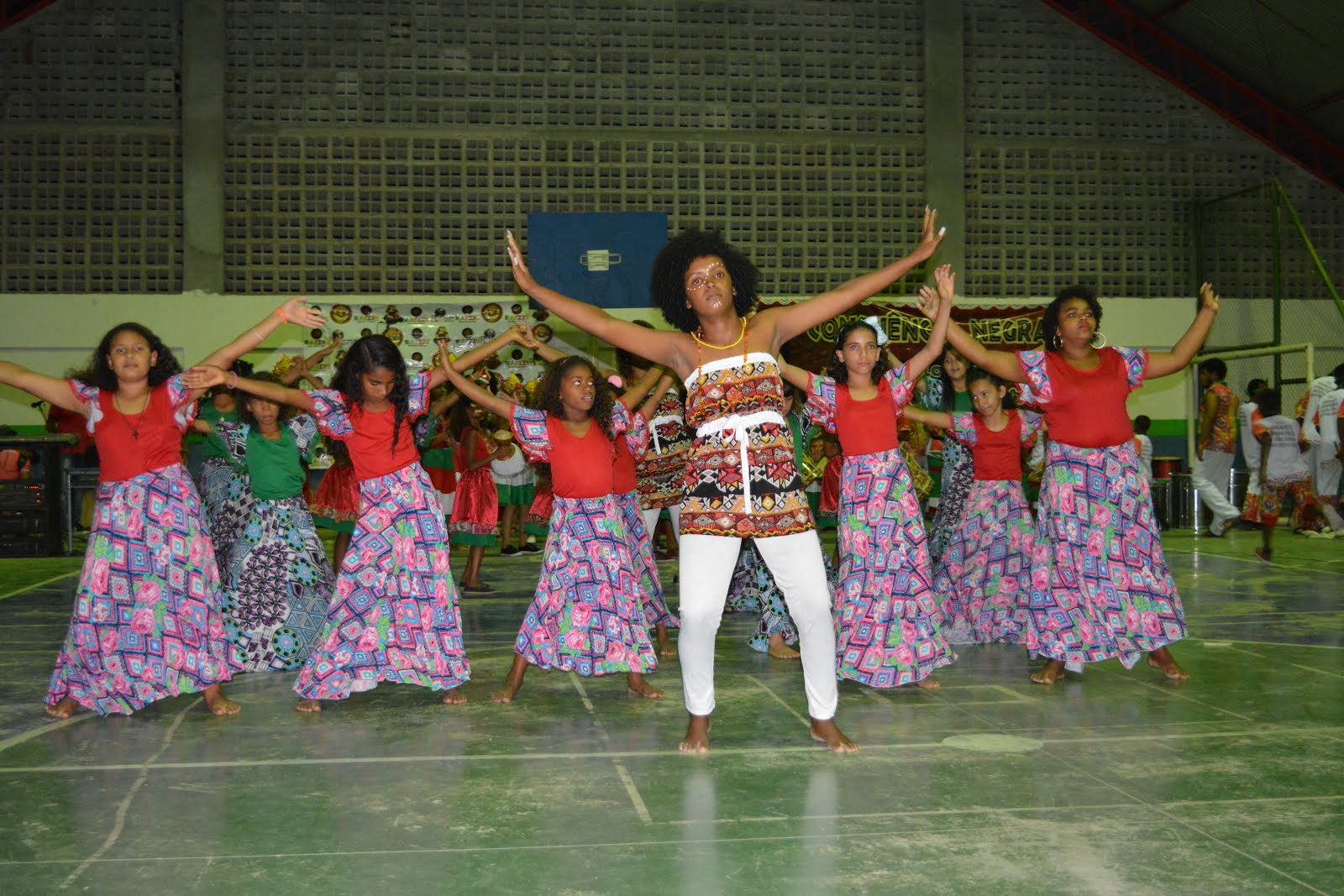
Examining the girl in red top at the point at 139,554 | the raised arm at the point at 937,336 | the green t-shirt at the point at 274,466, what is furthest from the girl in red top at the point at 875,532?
the green t-shirt at the point at 274,466

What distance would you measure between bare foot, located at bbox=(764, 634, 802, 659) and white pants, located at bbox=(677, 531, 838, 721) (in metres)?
2.02

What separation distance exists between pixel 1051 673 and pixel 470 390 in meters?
2.79

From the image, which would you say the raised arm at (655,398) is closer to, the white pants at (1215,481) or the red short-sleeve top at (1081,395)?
the red short-sleeve top at (1081,395)

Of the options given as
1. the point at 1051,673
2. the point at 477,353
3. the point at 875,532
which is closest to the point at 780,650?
the point at 875,532

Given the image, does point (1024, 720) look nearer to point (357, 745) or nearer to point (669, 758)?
point (669, 758)

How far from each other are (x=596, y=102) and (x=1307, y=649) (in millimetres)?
10963

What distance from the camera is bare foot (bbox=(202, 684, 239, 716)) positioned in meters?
5.14

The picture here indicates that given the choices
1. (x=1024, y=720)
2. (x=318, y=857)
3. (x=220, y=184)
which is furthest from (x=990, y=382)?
(x=220, y=184)

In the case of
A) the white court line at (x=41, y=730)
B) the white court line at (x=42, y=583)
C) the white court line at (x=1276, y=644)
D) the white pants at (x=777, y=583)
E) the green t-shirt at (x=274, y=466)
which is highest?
the green t-shirt at (x=274, y=466)

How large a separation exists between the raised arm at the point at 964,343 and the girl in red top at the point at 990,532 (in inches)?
43.3

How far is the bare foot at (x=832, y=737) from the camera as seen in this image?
4.41m

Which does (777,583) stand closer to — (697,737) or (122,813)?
(697,737)

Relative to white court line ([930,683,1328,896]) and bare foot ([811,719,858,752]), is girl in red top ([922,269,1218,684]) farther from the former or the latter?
bare foot ([811,719,858,752])

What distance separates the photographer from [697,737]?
443 cm
